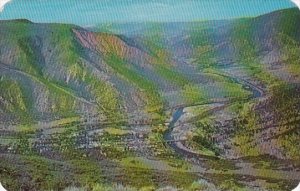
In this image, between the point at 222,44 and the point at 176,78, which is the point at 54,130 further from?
the point at 222,44

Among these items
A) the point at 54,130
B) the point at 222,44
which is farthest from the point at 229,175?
the point at 54,130

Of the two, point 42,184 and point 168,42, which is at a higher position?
point 168,42

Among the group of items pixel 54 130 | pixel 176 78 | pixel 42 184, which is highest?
pixel 176 78

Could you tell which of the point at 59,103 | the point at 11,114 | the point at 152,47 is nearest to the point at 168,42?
the point at 152,47

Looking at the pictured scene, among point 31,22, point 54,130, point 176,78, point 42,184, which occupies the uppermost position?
point 31,22

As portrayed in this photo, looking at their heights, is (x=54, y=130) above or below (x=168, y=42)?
below

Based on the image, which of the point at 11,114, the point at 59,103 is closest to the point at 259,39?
the point at 59,103

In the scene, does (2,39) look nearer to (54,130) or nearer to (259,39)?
(54,130)

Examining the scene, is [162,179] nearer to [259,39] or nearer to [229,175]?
[229,175]
